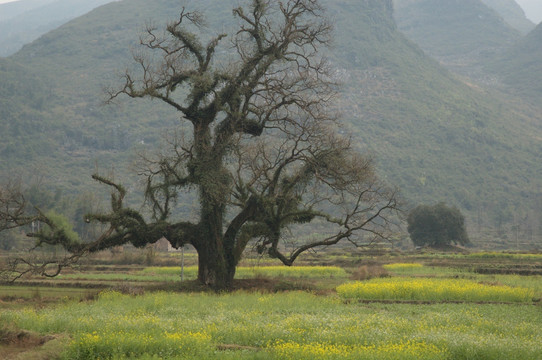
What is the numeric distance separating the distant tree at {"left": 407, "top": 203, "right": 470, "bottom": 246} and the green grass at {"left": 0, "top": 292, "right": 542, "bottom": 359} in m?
61.6

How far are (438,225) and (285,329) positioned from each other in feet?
239

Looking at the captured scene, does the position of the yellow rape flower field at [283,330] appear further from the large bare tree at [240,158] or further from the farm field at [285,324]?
the large bare tree at [240,158]

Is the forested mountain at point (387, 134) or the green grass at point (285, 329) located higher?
the forested mountain at point (387, 134)

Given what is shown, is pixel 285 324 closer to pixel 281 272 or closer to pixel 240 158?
pixel 240 158

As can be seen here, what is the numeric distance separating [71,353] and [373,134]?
148m

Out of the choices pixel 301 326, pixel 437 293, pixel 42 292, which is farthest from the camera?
pixel 42 292

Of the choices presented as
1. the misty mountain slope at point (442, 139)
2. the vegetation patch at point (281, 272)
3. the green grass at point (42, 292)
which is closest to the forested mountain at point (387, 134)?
the misty mountain slope at point (442, 139)

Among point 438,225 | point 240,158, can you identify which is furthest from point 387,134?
point 240,158

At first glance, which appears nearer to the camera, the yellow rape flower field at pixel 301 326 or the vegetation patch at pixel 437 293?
the yellow rape flower field at pixel 301 326

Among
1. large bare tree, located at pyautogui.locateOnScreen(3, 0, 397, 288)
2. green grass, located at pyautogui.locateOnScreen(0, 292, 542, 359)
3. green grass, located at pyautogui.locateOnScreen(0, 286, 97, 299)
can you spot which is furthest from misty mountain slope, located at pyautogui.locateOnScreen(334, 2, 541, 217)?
green grass, located at pyautogui.locateOnScreen(0, 292, 542, 359)

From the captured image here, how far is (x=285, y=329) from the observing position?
18828mm

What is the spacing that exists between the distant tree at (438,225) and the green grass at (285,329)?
2427 inches

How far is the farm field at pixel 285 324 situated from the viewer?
1582cm

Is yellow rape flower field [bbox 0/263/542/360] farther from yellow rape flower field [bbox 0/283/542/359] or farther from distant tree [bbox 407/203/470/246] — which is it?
distant tree [bbox 407/203/470/246]
